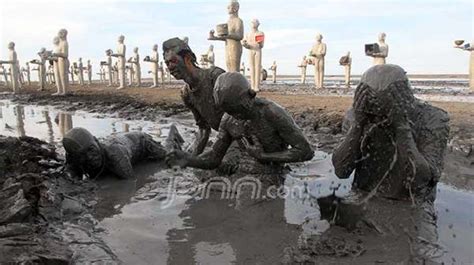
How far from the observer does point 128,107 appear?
46.3 feet

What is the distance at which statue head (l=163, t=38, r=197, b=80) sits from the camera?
4637 millimetres

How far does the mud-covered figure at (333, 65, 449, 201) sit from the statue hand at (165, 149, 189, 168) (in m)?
1.40

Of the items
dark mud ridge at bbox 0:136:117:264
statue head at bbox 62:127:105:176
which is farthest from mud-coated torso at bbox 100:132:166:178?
dark mud ridge at bbox 0:136:117:264

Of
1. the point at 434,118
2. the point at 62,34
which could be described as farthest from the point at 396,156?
the point at 62,34

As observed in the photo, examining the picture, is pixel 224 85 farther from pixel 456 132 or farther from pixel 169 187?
pixel 456 132

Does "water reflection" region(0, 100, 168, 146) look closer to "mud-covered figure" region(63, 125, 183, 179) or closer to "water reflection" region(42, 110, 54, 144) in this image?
"water reflection" region(42, 110, 54, 144)

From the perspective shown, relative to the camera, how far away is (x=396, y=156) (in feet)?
10.0

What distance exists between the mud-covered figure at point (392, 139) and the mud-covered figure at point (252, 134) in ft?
2.22

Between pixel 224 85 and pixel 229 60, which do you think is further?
pixel 229 60

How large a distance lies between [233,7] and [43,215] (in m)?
12.2

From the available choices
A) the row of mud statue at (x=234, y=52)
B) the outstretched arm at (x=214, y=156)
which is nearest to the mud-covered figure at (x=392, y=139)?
the outstretched arm at (x=214, y=156)

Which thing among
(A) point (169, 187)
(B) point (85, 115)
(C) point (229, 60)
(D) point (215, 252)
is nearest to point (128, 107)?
(B) point (85, 115)

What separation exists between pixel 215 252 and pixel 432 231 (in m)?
1.46

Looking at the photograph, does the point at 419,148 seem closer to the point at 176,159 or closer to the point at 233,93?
the point at 233,93
